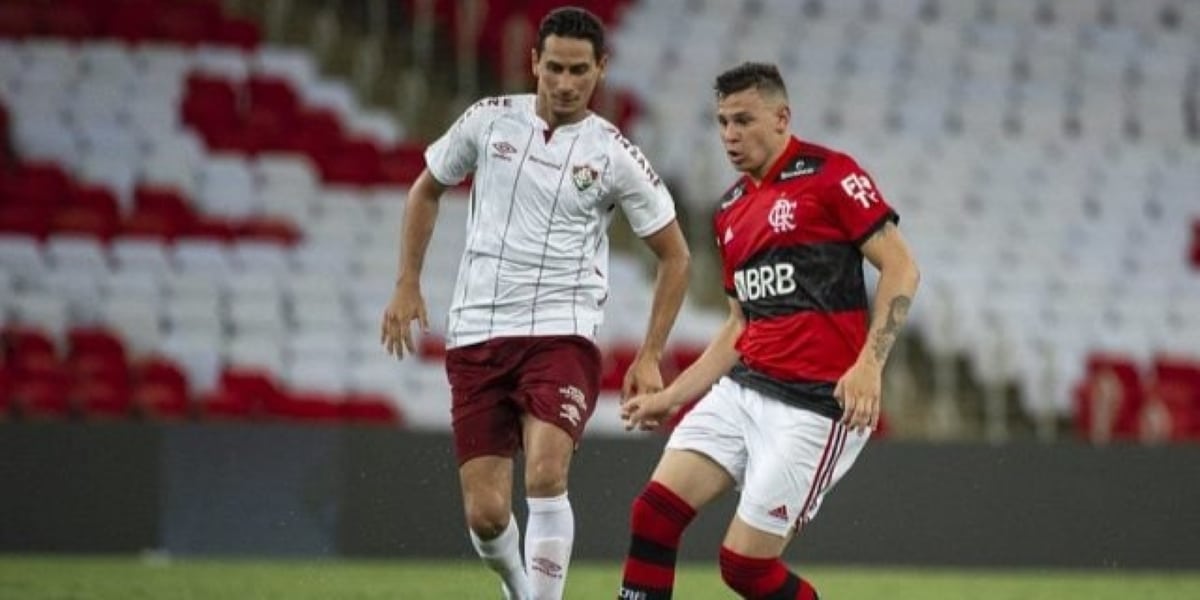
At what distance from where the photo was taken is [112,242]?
15.5m

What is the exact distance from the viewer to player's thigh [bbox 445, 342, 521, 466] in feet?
25.0

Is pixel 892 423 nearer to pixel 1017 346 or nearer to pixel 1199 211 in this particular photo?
pixel 1017 346

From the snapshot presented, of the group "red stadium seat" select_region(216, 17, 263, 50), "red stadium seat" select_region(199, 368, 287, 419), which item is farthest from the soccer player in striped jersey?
"red stadium seat" select_region(216, 17, 263, 50)

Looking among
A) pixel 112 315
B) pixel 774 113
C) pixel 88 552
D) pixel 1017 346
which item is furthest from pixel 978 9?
pixel 774 113

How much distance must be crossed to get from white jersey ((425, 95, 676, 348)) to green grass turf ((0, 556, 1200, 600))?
309 centimetres

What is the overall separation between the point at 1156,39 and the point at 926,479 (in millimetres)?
8709

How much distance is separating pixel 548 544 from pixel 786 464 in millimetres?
935

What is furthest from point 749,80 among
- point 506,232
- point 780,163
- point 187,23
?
point 187,23

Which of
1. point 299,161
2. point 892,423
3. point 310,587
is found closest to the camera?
point 310,587

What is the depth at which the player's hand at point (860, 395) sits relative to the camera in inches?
263

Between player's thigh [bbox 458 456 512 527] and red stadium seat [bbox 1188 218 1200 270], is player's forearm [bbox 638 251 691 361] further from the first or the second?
A: red stadium seat [bbox 1188 218 1200 270]

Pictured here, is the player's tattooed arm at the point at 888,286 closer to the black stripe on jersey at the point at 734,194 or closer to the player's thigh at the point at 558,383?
the black stripe on jersey at the point at 734,194

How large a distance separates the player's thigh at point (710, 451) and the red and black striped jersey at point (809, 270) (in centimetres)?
14

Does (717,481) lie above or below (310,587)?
above
